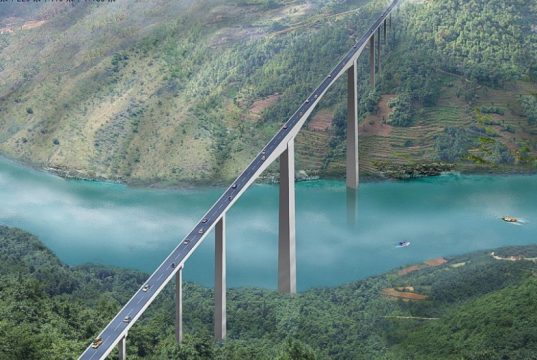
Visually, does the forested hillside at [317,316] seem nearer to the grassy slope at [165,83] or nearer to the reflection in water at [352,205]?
the reflection in water at [352,205]

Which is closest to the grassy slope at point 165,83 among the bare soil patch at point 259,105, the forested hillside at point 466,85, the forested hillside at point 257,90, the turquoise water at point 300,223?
the forested hillside at point 257,90

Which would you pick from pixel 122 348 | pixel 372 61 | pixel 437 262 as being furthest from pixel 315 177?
pixel 122 348

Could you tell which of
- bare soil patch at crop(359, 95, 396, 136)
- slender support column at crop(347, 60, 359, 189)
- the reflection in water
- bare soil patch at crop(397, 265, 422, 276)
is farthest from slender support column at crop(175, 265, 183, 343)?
bare soil patch at crop(359, 95, 396, 136)

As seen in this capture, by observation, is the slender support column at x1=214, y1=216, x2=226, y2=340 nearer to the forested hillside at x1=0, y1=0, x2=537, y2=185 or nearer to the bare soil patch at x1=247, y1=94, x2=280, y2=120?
the forested hillside at x1=0, y1=0, x2=537, y2=185

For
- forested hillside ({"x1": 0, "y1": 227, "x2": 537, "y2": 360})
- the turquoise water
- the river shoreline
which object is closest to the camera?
forested hillside ({"x1": 0, "y1": 227, "x2": 537, "y2": 360})

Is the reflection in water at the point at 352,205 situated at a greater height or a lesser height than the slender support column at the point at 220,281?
lesser

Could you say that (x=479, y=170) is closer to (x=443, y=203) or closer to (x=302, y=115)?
(x=443, y=203)

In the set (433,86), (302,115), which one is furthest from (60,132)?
(302,115)
